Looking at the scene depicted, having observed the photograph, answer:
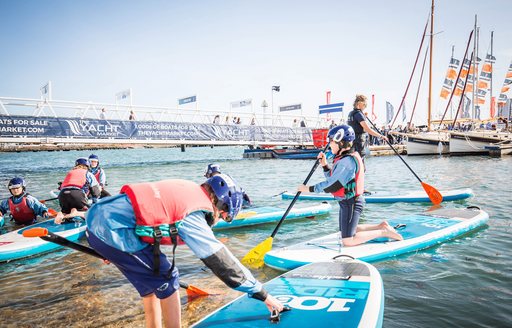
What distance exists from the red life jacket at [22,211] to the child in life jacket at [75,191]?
0.96m

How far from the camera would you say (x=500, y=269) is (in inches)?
186

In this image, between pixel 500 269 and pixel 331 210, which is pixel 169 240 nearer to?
pixel 500 269

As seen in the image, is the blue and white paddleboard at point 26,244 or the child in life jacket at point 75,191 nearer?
the blue and white paddleboard at point 26,244

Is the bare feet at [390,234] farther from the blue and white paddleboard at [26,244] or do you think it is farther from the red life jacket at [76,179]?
the red life jacket at [76,179]

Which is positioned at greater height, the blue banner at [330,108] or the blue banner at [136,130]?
the blue banner at [330,108]

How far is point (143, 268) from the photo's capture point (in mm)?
2264

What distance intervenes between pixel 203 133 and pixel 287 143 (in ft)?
26.2

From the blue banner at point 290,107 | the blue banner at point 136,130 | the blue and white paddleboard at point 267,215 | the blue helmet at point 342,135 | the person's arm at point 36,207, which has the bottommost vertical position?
the blue and white paddleboard at point 267,215

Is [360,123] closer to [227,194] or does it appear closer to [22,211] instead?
[227,194]

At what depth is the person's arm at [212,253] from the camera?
2016 mm

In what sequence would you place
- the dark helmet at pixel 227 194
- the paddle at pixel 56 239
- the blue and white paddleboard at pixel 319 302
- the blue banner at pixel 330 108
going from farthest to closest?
the blue banner at pixel 330 108 → the blue and white paddleboard at pixel 319 302 → the paddle at pixel 56 239 → the dark helmet at pixel 227 194

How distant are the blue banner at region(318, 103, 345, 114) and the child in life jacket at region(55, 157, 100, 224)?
2500 centimetres

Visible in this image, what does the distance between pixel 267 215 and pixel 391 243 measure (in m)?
3.11

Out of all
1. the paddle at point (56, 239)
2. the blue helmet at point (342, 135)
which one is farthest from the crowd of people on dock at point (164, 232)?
the blue helmet at point (342, 135)
